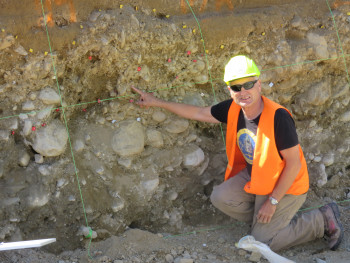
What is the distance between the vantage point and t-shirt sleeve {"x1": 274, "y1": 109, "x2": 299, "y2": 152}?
3332 millimetres

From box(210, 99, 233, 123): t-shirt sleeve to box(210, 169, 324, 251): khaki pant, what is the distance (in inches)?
19.2

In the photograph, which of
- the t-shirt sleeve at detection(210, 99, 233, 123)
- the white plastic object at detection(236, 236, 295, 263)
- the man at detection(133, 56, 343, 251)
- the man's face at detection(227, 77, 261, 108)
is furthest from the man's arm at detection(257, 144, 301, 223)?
the t-shirt sleeve at detection(210, 99, 233, 123)

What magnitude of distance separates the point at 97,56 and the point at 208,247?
1.64 meters

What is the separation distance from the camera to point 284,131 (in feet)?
10.9

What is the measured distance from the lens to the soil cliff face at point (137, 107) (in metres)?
3.42

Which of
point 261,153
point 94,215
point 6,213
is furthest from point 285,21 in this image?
point 6,213

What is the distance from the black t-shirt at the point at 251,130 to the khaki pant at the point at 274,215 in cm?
21

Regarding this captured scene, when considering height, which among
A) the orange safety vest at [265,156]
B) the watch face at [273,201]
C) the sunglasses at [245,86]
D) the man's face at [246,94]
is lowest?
the watch face at [273,201]

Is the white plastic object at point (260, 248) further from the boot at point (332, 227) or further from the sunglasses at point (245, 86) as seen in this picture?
the sunglasses at point (245, 86)

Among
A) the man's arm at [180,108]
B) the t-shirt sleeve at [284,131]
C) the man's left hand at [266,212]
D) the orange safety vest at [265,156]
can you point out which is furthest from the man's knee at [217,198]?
the t-shirt sleeve at [284,131]

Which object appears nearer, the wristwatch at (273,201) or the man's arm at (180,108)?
the wristwatch at (273,201)

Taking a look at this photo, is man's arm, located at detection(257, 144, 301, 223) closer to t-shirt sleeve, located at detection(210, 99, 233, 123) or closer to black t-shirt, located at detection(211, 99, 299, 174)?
black t-shirt, located at detection(211, 99, 299, 174)

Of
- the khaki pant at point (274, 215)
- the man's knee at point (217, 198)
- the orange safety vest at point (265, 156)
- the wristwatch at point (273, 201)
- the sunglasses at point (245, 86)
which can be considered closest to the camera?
the sunglasses at point (245, 86)

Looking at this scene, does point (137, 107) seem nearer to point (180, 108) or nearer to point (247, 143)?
point (180, 108)
